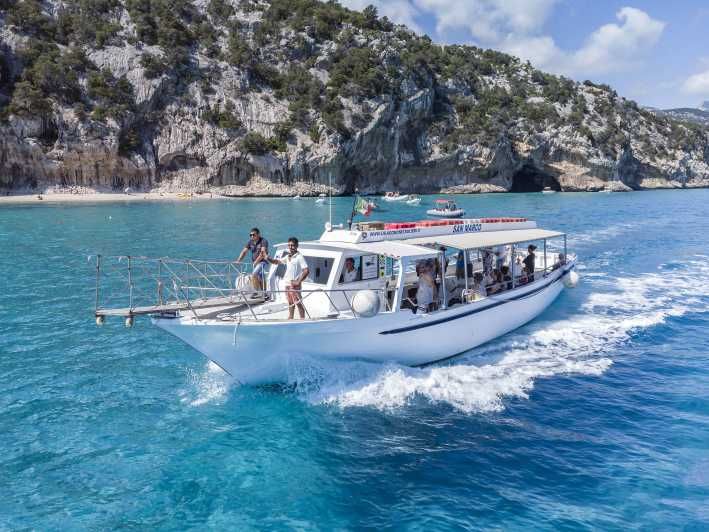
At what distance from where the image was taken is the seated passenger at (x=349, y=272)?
11.5 meters

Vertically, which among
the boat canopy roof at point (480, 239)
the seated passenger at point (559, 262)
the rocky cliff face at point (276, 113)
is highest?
the rocky cliff face at point (276, 113)

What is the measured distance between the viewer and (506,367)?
39.6ft

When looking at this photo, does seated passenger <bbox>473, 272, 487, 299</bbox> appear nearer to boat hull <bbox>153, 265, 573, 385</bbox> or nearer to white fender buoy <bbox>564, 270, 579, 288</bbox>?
boat hull <bbox>153, 265, 573, 385</bbox>

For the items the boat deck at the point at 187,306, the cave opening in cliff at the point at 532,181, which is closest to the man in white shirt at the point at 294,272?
the boat deck at the point at 187,306

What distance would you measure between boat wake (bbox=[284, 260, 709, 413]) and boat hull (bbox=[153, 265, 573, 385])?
0.30 metres

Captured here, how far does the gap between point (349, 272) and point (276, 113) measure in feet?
239

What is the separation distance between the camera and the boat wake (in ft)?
33.1

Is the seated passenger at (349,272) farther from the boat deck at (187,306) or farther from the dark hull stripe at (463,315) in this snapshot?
the boat deck at (187,306)

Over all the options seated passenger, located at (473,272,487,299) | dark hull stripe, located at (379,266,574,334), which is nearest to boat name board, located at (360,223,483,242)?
seated passenger, located at (473,272,487,299)

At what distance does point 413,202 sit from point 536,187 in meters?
48.2

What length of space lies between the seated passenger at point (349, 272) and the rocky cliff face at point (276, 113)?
64.3m

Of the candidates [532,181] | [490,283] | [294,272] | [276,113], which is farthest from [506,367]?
[532,181]

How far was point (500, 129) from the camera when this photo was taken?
299ft

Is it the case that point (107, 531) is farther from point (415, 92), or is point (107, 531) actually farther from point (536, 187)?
point (536, 187)
